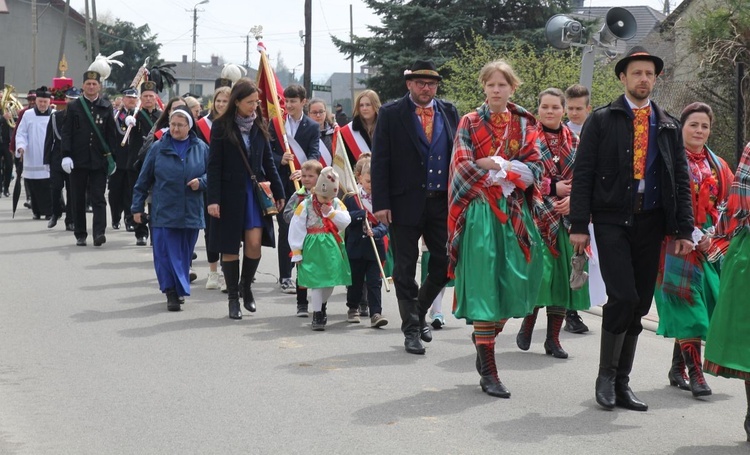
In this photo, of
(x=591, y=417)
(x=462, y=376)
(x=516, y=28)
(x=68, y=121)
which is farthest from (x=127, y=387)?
(x=516, y=28)

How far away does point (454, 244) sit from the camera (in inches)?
302

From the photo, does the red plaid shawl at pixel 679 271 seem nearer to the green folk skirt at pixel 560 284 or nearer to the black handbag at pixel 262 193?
the green folk skirt at pixel 560 284

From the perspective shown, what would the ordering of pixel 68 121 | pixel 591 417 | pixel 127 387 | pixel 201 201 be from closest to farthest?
pixel 591 417 → pixel 127 387 → pixel 201 201 → pixel 68 121

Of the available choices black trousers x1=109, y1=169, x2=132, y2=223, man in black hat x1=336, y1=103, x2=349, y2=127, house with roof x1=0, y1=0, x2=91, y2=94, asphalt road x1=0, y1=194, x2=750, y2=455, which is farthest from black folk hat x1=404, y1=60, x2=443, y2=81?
house with roof x1=0, y1=0, x2=91, y2=94

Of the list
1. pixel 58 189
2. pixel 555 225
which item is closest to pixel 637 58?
pixel 555 225

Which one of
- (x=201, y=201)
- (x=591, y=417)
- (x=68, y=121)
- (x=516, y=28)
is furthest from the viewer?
(x=516, y=28)

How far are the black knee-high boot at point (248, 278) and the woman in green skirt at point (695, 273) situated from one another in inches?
157

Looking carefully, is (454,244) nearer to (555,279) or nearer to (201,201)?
(555,279)

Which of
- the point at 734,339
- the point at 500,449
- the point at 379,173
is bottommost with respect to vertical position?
the point at 500,449

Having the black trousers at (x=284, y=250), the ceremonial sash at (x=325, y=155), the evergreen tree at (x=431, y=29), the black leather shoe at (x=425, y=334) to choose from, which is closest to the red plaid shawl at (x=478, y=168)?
the black leather shoe at (x=425, y=334)

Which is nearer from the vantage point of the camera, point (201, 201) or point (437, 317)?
point (437, 317)

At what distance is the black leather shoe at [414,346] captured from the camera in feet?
29.3

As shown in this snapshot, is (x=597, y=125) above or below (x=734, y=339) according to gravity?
above

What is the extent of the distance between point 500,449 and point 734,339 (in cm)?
138
